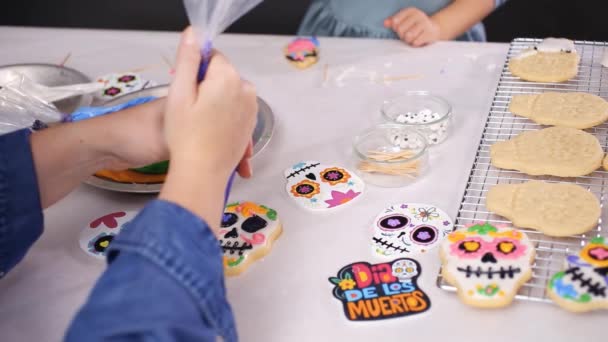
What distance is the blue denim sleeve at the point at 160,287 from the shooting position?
600 millimetres

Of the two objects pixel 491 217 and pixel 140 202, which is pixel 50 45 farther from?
pixel 491 217

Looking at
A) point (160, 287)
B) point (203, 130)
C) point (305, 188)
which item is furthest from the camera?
point (305, 188)

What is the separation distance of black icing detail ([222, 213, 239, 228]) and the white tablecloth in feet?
0.21

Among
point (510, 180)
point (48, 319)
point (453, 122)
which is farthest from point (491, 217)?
point (48, 319)

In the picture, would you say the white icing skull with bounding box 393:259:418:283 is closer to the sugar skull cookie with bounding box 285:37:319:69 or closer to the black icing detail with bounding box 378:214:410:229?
the black icing detail with bounding box 378:214:410:229

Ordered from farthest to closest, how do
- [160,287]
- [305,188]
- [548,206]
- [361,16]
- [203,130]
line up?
[361,16]
[305,188]
[548,206]
[203,130]
[160,287]

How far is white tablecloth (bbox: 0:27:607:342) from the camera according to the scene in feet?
2.42

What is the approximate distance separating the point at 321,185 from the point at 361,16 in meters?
0.70

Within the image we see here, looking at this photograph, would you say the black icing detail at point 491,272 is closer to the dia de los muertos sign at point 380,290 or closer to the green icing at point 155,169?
the dia de los muertos sign at point 380,290

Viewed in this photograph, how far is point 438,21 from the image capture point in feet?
4.58

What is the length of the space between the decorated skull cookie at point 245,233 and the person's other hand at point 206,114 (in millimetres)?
129

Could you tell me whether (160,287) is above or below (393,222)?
below

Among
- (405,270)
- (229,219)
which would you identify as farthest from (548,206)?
(229,219)

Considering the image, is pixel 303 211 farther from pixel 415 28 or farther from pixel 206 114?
pixel 415 28
